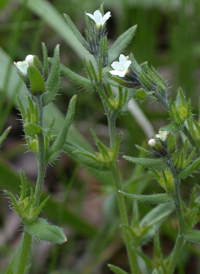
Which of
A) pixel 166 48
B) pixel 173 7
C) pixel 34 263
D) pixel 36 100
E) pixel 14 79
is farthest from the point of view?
pixel 166 48

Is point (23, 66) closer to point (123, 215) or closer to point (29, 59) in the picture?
point (29, 59)

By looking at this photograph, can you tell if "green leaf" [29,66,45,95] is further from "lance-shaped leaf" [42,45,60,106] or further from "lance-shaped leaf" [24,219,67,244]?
"lance-shaped leaf" [24,219,67,244]

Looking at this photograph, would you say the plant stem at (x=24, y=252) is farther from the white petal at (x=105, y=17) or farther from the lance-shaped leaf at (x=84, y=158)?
the white petal at (x=105, y=17)

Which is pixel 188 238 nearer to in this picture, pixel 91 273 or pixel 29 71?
pixel 29 71

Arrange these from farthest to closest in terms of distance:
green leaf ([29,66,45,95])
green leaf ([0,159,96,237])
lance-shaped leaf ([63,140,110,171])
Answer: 1. green leaf ([0,159,96,237])
2. lance-shaped leaf ([63,140,110,171])
3. green leaf ([29,66,45,95])

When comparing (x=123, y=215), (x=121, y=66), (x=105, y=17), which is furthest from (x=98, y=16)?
(x=123, y=215)

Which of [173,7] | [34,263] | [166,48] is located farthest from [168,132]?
[166,48]

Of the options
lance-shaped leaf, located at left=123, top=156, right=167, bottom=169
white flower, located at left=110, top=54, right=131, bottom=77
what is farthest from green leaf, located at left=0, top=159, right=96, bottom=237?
white flower, located at left=110, top=54, right=131, bottom=77

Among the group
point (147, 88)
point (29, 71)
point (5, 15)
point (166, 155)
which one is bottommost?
point (166, 155)
